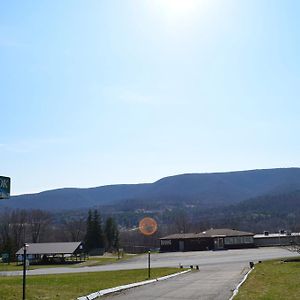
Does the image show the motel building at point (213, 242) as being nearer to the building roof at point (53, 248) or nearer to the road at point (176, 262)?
the building roof at point (53, 248)

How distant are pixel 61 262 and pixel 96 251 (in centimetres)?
2588

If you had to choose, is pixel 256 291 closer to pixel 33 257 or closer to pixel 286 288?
pixel 286 288

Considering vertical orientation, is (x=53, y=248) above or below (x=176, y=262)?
above

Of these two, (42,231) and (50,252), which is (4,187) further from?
(42,231)

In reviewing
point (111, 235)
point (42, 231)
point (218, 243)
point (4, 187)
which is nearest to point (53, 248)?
point (218, 243)

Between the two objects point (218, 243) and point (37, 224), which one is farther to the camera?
point (37, 224)

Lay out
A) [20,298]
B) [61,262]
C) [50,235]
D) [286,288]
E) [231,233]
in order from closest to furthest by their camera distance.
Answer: [20,298]
[286,288]
[61,262]
[231,233]
[50,235]

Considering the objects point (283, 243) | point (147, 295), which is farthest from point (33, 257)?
point (147, 295)

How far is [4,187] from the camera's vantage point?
19.5 m

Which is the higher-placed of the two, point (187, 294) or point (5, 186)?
point (5, 186)

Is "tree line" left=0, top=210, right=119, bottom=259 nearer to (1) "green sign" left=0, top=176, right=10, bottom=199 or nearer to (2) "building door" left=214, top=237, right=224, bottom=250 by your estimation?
(2) "building door" left=214, top=237, right=224, bottom=250

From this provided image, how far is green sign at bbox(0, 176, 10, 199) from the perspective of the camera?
19266 millimetres

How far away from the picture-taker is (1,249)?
97500 millimetres

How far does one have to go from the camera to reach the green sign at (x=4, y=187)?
19.3 metres
